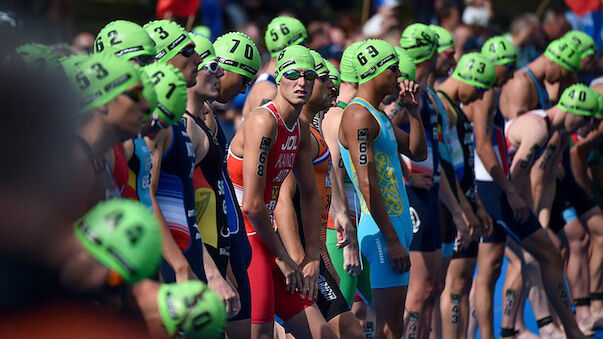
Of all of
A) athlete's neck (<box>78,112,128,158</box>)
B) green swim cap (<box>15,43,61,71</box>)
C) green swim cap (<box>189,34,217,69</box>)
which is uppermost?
green swim cap (<box>15,43,61,71</box>)

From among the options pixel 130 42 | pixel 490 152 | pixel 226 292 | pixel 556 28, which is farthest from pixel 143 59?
pixel 556 28

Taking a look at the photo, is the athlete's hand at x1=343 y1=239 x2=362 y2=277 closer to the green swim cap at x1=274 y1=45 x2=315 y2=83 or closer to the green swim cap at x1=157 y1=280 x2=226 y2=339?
the green swim cap at x1=274 y1=45 x2=315 y2=83

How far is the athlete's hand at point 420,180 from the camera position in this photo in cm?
Answer: 748

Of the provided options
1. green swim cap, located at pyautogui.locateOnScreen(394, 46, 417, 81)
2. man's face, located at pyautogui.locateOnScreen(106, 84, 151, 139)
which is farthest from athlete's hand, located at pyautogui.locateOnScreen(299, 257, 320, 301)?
man's face, located at pyautogui.locateOnScreen(106, 84, 151, 139)

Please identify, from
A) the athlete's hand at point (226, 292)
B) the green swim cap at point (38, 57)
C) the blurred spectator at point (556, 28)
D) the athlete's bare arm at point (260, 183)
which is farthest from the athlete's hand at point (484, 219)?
the blurred spectator at point (556, 28)

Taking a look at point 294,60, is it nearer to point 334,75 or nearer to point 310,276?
point 334,75

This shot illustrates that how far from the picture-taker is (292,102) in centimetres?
586

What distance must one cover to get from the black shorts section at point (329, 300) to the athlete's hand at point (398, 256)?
0.59 metres

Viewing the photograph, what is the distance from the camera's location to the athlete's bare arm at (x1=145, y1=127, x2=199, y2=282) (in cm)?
458

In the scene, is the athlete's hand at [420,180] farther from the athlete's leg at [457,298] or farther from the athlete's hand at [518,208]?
the athlete's hand at [518,208]

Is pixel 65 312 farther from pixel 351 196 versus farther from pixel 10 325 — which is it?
pixel 351 196

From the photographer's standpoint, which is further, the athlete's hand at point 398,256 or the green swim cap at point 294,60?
the athlete's hand at point 398,256

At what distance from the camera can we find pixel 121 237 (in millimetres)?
2926

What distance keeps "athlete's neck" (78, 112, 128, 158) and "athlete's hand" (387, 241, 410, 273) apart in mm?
3167
